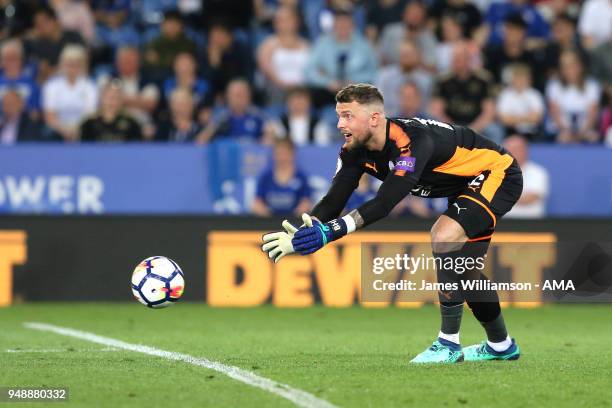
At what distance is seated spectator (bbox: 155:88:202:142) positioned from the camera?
17172 millimetres

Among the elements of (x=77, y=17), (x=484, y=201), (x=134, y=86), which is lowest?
(x=484, y=201)

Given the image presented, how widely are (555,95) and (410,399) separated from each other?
11735mm

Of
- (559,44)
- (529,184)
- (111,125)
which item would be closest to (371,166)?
(529,184)

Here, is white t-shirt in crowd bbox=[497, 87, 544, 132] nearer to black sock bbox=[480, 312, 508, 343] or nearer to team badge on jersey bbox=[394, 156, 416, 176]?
black sock bbox=[480, 312, 508, 343]

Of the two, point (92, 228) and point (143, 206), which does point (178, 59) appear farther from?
point (92, 228)

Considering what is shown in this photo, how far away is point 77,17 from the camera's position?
749 inches

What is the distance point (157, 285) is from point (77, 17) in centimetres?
1044

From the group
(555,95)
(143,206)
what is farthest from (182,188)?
(555,95)

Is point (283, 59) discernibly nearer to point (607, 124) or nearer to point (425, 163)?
point (607, 124)

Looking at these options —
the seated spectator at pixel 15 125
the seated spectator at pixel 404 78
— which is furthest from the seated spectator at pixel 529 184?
the seated spectator at pixel 15 125

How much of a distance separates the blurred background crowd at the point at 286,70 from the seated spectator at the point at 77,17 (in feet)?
0.08

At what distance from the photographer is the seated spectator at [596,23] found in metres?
19.3

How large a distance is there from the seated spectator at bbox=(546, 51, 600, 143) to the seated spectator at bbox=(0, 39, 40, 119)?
7.81 m

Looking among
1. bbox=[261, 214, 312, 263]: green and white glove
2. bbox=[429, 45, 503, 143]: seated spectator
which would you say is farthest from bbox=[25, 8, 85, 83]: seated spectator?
bbox=[261, 214, 312, 263]: green and white glove
